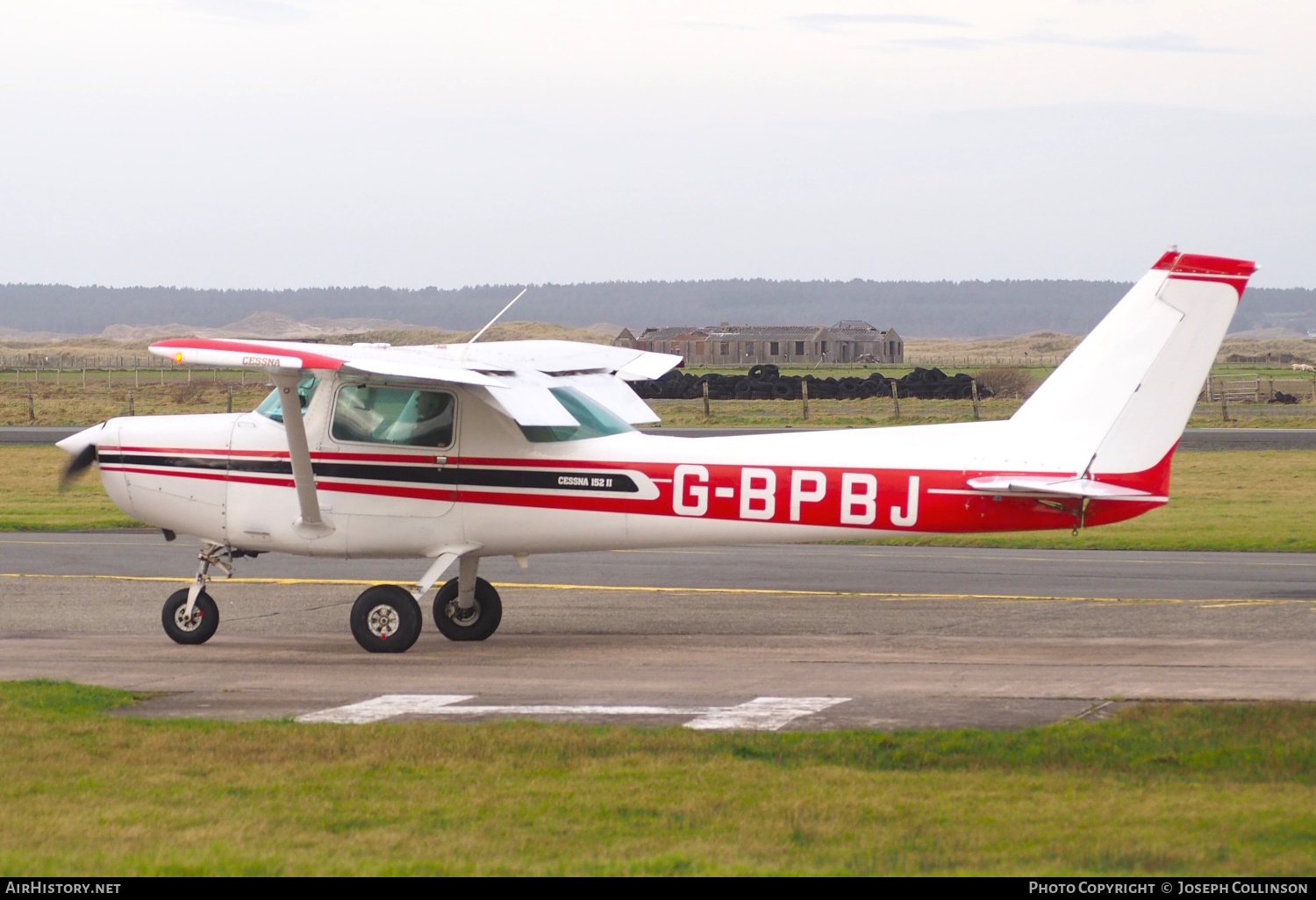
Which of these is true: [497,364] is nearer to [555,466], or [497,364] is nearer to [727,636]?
[555,466]

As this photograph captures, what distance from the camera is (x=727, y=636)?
14461mm

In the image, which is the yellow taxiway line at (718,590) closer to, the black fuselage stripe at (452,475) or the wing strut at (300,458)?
the black fuselage stripe at (452,475)

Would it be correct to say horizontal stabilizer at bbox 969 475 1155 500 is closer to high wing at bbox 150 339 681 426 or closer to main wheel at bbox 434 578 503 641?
high wing at bbox 150 339 681 426

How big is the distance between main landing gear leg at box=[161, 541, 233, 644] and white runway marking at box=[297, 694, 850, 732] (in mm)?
3698

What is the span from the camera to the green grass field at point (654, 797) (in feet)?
21.0

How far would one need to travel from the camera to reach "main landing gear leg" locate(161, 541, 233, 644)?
1419 cm

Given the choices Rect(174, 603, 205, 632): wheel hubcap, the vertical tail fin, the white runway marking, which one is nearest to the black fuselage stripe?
Rect(174, 603, 205, 632): wheel hubcap

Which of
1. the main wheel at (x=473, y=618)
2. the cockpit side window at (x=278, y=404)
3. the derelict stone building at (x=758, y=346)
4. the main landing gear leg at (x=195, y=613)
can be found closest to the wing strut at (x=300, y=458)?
the cockpit side window at (x=278, y=404)

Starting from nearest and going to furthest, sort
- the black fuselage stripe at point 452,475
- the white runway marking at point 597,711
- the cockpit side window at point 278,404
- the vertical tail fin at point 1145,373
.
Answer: the white runway marking at point 597,711
the vertical tail fin at point 1145,373
the black fuselage stripe at point 452,475
the cockpit side window at point 278,404

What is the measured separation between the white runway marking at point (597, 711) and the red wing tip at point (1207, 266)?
195 inches

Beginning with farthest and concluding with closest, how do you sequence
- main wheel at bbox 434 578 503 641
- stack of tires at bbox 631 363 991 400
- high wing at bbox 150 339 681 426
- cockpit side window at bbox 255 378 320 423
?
stack of tires at bbox 631 363 991 400 → main wheel at bbox 434 578 503 641 → cockpit side window at bbox 255 378 320 423 → high wing at bbox 150 339 681 426
